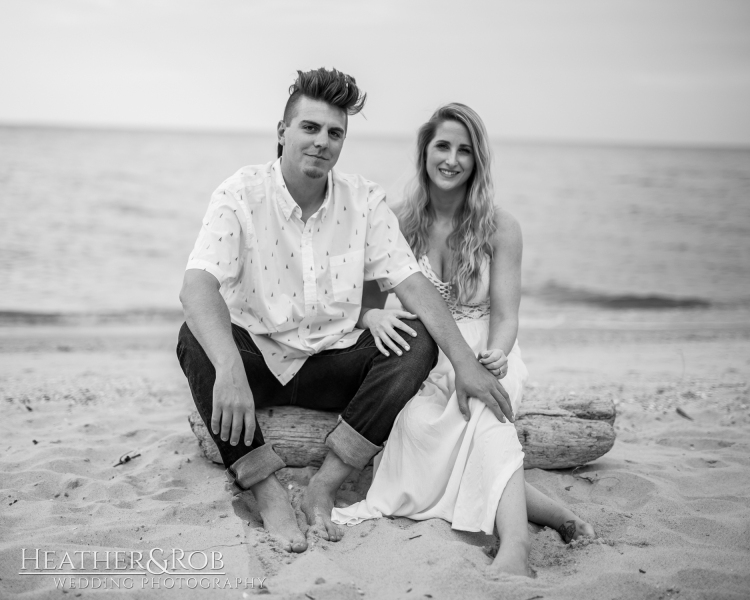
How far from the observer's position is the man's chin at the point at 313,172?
318 centimetres

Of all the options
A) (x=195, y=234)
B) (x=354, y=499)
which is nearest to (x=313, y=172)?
(x=354, y=499)

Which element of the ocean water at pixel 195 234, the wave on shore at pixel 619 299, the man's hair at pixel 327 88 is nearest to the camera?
the man's hair at pixel 327 88

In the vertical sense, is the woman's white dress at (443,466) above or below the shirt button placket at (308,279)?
below

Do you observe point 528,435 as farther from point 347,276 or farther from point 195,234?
point 195,234

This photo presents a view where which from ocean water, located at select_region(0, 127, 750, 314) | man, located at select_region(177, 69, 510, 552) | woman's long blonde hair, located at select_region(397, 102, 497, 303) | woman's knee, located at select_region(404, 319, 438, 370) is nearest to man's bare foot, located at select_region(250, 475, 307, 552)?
man, located at select_region(177, 69, 510, 552)

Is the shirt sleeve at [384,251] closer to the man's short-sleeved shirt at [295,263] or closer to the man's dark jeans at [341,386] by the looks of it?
the man's short-sleeved shirt at [295,263]

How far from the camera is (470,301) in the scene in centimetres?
360

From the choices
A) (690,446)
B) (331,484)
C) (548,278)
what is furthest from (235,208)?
(548,278)

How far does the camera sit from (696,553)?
2.59 metres

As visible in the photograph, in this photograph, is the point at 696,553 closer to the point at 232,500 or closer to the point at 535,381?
the point at 232,500

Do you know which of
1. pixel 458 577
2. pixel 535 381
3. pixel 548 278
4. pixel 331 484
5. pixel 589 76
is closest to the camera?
pixel 458 577

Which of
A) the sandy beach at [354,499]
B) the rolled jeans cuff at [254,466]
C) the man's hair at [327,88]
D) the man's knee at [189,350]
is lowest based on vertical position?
the sandy beach at [354,499]

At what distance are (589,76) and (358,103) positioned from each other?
88.9 feet

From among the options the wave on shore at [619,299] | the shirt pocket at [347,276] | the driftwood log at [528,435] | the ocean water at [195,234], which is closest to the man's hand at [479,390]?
the driftwood log at [528,435]
